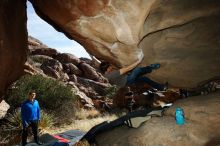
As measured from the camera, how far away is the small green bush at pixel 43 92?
17.0 metres

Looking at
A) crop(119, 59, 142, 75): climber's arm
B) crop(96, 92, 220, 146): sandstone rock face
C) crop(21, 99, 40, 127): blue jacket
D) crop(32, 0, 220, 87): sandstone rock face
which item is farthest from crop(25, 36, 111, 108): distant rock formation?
crop(96, 92, 220, 146): sandstone rock face

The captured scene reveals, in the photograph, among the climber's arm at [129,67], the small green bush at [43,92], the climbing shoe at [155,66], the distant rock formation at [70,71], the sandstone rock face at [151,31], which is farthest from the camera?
the distant rock formation at [70,71]

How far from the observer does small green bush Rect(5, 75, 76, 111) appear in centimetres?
1702

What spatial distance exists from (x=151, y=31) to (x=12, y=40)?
3332mm

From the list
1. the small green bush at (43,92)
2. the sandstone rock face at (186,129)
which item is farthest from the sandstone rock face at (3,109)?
the sandstone rock face at (186,129)

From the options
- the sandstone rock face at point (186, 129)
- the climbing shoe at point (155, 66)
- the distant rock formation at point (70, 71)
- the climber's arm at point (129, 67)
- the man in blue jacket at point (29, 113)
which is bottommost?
the sandstone rock face at point (186, 129)

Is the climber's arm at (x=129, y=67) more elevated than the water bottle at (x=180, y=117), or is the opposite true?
the climber's arm at (x=129, y=67)

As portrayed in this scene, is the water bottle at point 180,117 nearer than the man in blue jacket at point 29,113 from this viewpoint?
Answer: Yes

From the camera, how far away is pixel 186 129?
675 centimetres

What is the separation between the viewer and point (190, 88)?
30.7 ft

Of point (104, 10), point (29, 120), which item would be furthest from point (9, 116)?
point (104, 10)

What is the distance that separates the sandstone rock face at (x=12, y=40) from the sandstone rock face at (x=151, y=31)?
0.56 m

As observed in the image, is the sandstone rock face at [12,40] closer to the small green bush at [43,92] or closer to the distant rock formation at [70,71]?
the small green bush at [43,92]

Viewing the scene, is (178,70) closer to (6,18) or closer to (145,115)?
(145,115)
